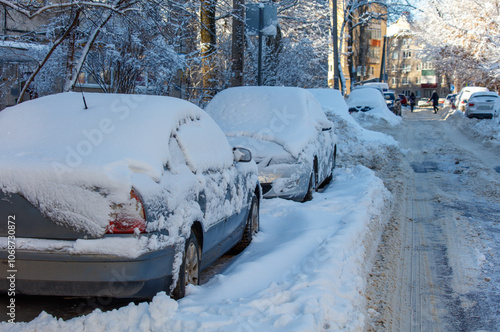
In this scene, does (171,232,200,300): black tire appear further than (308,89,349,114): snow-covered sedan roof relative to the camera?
No

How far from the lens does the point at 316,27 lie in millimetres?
33062

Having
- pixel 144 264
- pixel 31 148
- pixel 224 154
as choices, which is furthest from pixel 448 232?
pixel 31 148

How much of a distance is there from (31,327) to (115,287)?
0.58 metres

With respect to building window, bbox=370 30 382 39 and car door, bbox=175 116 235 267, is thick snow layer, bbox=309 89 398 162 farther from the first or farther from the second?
building window, bbox=370 30 382 39

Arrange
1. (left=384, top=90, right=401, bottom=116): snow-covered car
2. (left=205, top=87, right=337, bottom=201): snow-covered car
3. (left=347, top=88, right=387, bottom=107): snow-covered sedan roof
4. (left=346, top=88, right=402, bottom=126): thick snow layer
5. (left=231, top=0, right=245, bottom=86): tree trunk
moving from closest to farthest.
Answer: (left=205, top=87, right=337, bottom=201): snow-covered car → (left=231, top=0, right=245, bottom=86): tree trunk → (left=346, top=88, right=402, bottom=126): thick snow layer → (left=347, top=88, right=387, bottom=107): snow-covered sedan roof → (left=384, top=90, right=401, bottom=116): snow-covered car

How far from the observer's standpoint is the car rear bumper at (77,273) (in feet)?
12.2

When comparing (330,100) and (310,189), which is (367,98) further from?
(310,189)

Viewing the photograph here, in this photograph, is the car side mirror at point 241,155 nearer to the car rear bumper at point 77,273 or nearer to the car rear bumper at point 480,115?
the car rear bumper at point 77,273

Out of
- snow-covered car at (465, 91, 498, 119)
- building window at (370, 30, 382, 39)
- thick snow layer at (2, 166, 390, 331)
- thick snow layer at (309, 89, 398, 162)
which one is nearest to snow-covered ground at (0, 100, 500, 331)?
thick snow layer at (2, 166, 390, 331)

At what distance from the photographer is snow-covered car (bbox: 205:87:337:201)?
8344mm

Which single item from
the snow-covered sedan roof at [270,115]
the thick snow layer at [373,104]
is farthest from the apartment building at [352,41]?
the snow-covered sedan roof at [270,115]

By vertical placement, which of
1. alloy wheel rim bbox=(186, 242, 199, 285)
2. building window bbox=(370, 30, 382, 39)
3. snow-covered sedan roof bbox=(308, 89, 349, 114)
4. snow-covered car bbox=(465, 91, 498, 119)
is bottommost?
snow-covered car bbox=(465, 91, 498, 119)

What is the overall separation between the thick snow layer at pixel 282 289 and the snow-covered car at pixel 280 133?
71cm

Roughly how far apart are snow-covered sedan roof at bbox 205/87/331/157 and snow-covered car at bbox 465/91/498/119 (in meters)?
24.3
